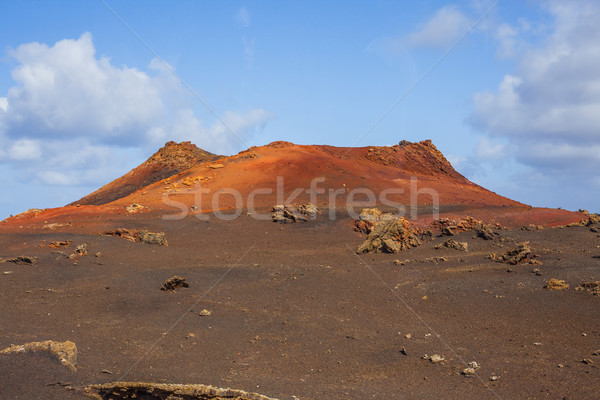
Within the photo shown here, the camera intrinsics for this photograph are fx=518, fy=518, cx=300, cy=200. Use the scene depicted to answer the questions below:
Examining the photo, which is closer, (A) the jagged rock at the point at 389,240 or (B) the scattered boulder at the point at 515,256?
(B) the scattered boulder at the point at 515,256

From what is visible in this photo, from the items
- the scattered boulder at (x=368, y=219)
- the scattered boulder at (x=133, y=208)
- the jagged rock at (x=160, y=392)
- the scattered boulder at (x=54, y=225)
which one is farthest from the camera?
the scattered boulder at (x=133, y=208)

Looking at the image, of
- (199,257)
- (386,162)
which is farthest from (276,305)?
(386,162)

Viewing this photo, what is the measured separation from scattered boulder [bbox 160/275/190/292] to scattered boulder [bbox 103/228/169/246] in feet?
21.1

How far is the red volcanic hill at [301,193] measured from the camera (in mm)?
27594

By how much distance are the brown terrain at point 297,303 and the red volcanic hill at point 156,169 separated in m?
14.7

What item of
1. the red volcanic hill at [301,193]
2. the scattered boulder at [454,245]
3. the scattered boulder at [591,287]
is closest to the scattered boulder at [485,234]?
the scattered boulder at [454,245]

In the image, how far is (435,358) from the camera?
30.5ft

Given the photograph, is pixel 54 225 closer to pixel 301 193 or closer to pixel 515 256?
pixel 301 193

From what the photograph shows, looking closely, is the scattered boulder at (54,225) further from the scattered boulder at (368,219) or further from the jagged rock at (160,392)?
the jagged rock at (160,392)

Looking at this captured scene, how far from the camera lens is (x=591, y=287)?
42.0ft

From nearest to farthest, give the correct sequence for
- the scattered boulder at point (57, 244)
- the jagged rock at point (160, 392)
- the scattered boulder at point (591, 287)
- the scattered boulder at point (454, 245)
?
1. the jagged rock at point (160, 392)
2. the scattered boulder at point (591, 287)
3. the scattered boulder at point (57, 244)
4. the scattered boulder at point (454, 245)

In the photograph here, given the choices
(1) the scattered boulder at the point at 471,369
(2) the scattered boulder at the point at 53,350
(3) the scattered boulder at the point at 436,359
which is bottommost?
(1) the scattered boulder at the point at 471,369

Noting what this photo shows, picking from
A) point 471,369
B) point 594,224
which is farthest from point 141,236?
point 594,224

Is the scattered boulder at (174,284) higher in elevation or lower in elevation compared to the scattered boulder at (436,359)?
higher
